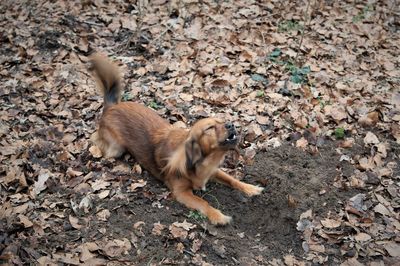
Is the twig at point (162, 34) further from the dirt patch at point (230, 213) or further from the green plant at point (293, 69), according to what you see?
the dirt patch at point (230, 213)

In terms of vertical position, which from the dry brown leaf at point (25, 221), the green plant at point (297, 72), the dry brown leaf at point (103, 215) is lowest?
the dry brown leaf at point (103, 215)

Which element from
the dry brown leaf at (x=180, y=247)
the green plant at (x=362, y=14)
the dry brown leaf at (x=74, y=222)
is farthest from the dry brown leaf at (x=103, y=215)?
the green plant at (x=362, y=14)

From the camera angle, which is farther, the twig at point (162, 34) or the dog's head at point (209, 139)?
the twig at point (162, 34)

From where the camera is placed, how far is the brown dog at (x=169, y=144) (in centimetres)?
442

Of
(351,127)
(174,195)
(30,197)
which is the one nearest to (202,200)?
(174,195)

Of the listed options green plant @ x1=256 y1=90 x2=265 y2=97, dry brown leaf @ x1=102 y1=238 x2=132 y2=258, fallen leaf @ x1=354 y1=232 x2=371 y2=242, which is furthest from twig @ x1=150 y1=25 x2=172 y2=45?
fallen leaf @ x1=354 y1=232 x2=371 y2=242

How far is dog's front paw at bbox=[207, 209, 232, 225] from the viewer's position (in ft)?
14.7

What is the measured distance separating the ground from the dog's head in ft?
2.06

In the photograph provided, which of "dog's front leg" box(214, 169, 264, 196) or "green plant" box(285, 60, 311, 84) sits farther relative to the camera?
"green plant" box(285, 60, 311, 84)

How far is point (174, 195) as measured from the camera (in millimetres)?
4777

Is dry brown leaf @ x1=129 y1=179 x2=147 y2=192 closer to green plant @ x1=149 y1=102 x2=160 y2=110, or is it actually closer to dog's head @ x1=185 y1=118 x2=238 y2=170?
dog's head @ x1=185 y1=118 x2=238 y2=170

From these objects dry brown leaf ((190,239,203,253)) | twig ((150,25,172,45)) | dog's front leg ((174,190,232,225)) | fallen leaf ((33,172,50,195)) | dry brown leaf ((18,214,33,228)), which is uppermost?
twig ((150,25,172,45))

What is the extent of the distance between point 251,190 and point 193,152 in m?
0.81

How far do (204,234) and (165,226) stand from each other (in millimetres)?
390
